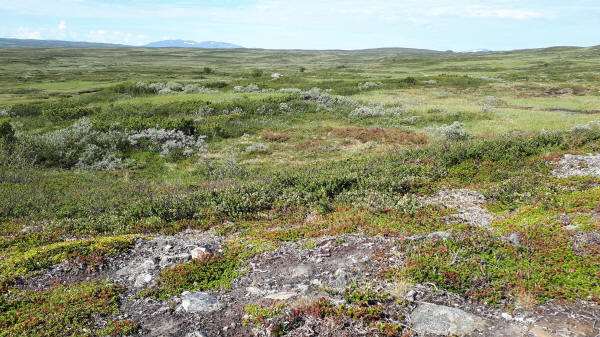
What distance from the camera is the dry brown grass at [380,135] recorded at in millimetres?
29656

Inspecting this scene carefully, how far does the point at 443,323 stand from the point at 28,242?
534 inches

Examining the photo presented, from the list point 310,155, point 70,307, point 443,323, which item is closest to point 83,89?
point 310,155

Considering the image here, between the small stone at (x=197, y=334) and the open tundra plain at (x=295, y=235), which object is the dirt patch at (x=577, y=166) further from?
the small stone at (x=197, y=334)

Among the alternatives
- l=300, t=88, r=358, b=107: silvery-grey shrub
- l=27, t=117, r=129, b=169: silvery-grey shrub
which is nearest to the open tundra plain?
l=27, t=117, r=129, b=169: silvery-grey shrub

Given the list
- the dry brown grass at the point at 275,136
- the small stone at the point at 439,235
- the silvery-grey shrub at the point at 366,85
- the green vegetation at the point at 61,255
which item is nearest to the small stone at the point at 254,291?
the green vegetation at the point at 61,255

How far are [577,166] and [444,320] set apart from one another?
14.3 metres

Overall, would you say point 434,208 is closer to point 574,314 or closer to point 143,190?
point 574,314

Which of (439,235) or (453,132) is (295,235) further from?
(453,132)

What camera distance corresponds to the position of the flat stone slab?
705 cm

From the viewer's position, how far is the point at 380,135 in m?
31.2

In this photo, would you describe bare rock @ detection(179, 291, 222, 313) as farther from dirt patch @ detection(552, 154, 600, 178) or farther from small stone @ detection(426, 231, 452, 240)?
dirt patch @ detection(552, 154, 600, 178)

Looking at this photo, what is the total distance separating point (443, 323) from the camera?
722 centimetres

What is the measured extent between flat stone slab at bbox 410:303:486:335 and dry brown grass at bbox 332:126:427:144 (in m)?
22.8

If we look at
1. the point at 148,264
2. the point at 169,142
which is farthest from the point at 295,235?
the point at 169,142
